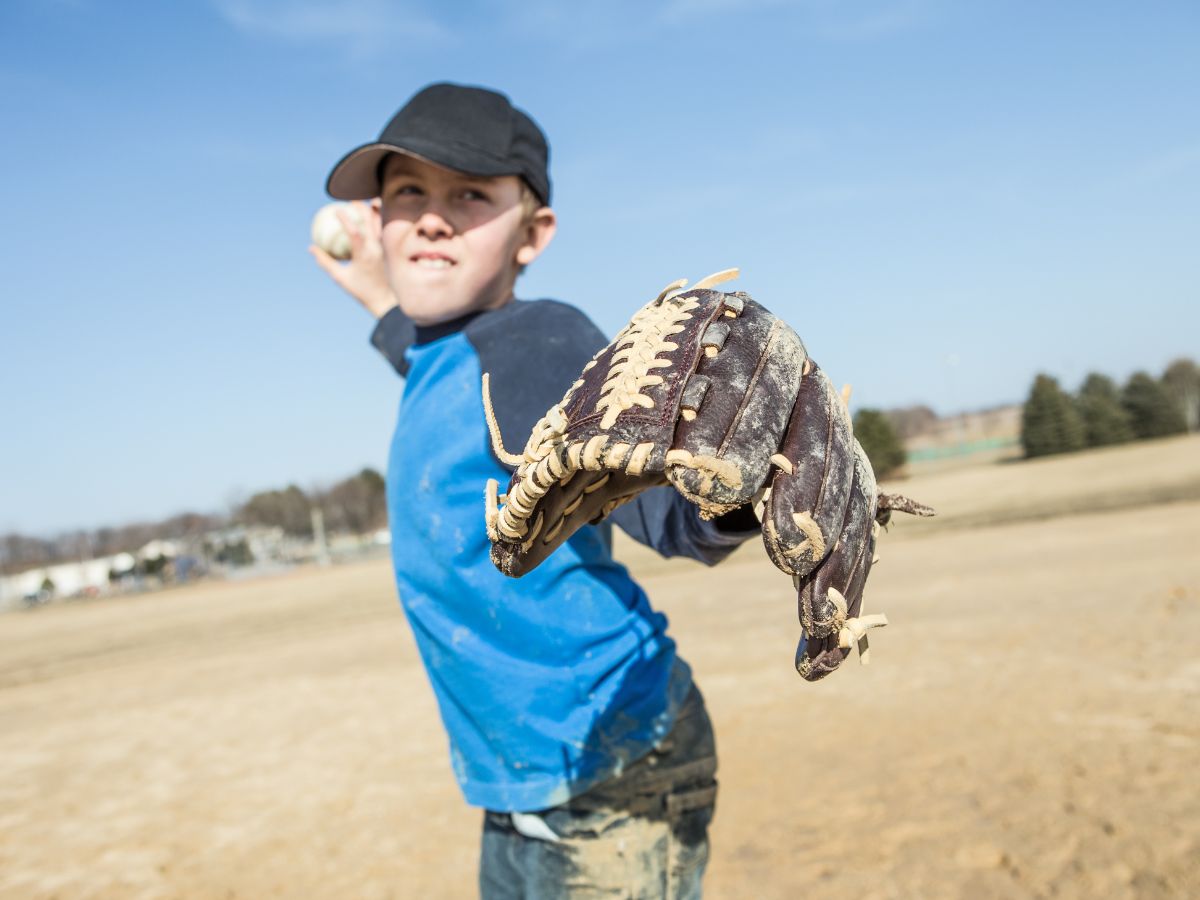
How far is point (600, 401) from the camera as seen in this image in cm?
125

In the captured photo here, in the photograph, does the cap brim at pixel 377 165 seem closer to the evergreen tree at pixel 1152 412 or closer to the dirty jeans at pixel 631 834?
the dirty jeans at pixel 631 834

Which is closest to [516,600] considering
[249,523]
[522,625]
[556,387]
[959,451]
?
[522,625]

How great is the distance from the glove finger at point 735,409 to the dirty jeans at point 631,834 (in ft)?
2.35

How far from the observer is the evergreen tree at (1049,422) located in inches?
1304

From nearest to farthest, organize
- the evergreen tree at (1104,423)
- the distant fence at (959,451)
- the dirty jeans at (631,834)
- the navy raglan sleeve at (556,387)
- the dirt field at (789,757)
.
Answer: the navy raglan sleeve at (556,387) < the dirty jeans at (631,834) < the dirt field at (789,757) < the evergreen tree at (1104,423) < the distant fence at (959,451)

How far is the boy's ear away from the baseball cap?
0.04m

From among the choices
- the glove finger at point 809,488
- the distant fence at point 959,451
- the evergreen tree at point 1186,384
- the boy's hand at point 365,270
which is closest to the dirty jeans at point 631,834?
the glove finger at point 809,488

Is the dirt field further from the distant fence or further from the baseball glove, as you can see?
the distant fence

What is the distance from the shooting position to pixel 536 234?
2.08 metres

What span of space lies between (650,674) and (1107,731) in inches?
179

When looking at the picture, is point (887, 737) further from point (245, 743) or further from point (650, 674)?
point (245, 743)

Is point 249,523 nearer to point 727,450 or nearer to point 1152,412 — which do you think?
point 1152,412

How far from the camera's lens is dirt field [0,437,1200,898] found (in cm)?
405

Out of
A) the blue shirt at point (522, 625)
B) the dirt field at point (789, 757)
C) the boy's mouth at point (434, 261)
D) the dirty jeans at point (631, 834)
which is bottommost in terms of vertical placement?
the dirt field at point (789, 757)
